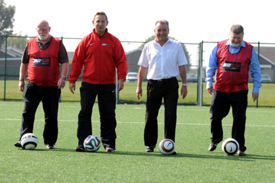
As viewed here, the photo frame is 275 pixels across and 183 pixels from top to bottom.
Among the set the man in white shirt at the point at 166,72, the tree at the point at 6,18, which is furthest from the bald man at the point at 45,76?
the tree at the point at 6,18

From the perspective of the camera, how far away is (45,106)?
6922 millimetres

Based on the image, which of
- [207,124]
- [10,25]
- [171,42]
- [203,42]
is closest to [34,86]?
[171,42]

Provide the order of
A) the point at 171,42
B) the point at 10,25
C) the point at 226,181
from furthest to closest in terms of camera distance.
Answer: the point at 10,25
the point at 171,42
the point at 226,181

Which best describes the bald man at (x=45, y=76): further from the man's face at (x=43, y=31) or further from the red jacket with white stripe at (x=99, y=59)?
the red jacket with white stripe at (x=99, y=59)

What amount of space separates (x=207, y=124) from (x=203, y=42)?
874 cm

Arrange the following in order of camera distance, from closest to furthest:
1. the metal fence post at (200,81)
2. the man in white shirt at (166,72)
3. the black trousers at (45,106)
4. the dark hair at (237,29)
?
the dark hair at (237,29), the man in white shirt at (166,72), the black trousers at (45,106), the metal fence post at (200,81)

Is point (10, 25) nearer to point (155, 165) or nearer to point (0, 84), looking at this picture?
point (0, 84)

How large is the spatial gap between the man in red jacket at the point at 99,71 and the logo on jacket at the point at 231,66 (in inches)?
58.6

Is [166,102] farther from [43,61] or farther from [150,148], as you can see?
[43,61]

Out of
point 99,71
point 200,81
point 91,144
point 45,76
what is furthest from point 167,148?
point 200,81

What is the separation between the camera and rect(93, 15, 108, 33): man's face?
6.46m

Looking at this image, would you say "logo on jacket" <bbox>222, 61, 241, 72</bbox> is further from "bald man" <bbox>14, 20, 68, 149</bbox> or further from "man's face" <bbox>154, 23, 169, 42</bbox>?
"bald man" <bbox>14, 20, 68, 149</bbox>

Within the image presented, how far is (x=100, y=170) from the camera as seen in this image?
504 cm

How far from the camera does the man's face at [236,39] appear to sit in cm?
638
